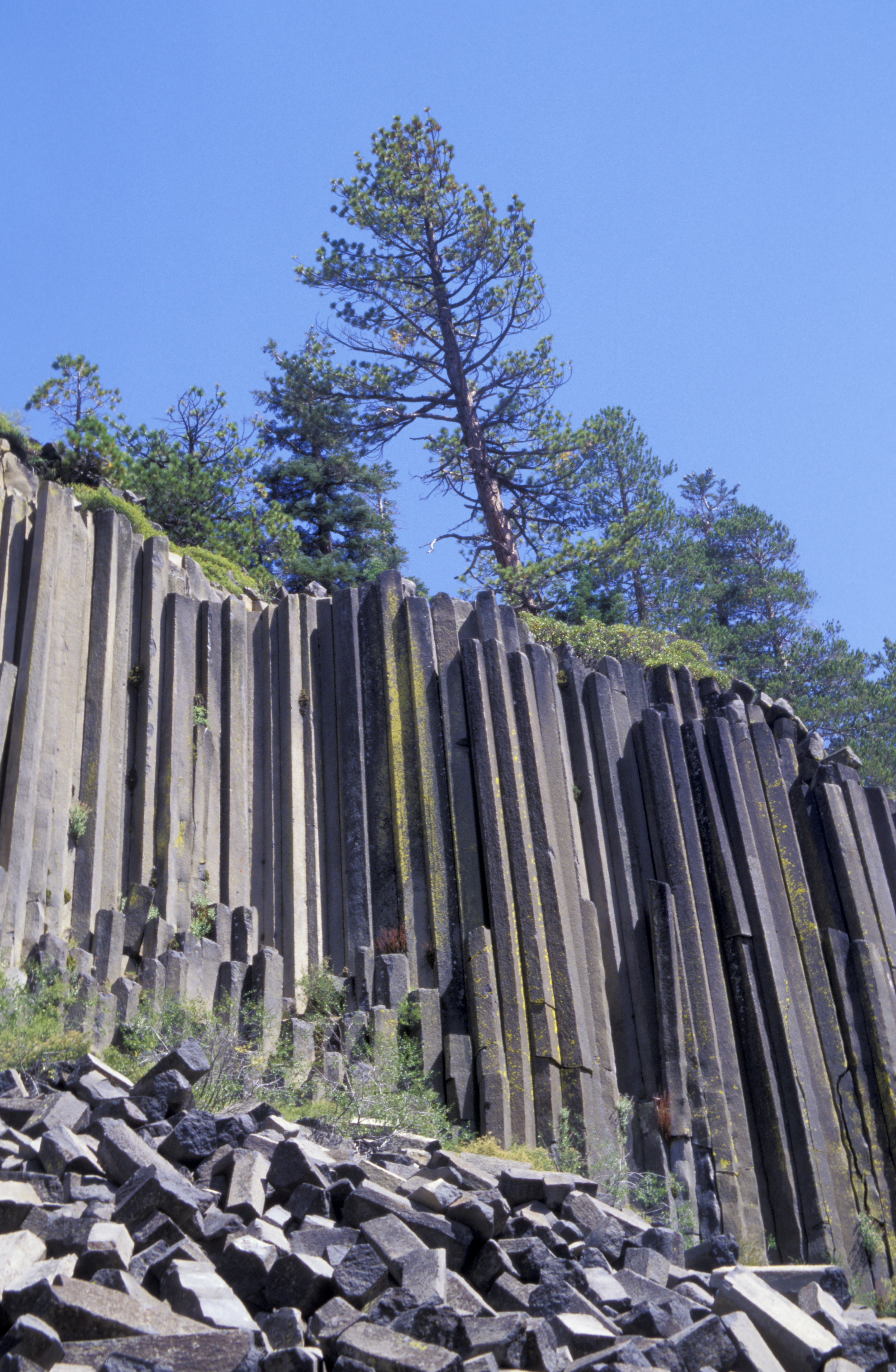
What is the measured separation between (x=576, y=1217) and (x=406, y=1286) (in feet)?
4.74

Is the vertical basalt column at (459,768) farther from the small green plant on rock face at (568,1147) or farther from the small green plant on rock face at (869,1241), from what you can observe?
the small green plant on rock face at (869,1241)

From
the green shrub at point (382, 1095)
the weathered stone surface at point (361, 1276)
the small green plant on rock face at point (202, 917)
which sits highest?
the small green plant on rock face at point (202, 917)

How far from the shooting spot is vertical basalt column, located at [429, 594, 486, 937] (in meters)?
9.40

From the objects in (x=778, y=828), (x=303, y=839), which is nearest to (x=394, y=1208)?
(x=303, y=839)

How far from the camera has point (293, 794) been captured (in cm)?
985

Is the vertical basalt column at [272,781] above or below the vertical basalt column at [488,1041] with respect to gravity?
above

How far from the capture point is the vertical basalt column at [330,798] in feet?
31.1

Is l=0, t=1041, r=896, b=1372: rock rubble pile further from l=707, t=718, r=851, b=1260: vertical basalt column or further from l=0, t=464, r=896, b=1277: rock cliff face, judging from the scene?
l=707, t=718, r=851, b=1260: vertical basalt column

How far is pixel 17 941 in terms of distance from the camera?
7.62 meters

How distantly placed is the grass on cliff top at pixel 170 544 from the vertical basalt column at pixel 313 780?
1.47 metres

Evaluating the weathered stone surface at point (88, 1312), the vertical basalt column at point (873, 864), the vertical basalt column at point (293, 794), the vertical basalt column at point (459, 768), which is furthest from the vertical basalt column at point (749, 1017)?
the weathered stone surface at point (88, 1312)

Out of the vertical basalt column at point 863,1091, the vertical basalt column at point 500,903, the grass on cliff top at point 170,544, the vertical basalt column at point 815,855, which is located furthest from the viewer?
the grass on cliff top at point 170,544

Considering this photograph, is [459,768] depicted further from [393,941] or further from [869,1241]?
[869,1241]

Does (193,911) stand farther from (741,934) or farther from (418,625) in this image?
(741,934)
